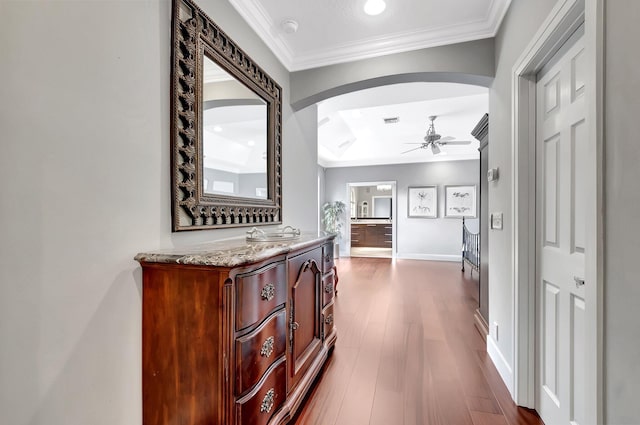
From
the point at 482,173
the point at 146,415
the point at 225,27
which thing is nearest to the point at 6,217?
the point at 146,415

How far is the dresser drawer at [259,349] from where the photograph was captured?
1.10 metres

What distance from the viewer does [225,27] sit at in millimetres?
1796

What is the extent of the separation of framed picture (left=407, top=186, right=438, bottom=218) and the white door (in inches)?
229

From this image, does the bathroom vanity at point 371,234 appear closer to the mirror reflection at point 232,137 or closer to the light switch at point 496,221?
the light switch at point 496,221

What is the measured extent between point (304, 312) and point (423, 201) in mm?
6285

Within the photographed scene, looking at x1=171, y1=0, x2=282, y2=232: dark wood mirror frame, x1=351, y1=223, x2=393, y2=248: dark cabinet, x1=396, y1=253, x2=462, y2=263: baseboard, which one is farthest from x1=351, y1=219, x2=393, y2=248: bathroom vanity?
x1=171, y1=0, x2=282, y2=232: dark wood mirror frame

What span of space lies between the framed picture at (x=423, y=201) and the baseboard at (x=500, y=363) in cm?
525

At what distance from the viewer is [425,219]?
7.26 meters

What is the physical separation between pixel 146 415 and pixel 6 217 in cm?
96

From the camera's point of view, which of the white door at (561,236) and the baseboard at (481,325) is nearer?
the white door at (561,236)

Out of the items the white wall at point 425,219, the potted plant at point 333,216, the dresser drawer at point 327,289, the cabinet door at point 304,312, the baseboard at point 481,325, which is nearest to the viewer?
the cabinet door at point 304,312

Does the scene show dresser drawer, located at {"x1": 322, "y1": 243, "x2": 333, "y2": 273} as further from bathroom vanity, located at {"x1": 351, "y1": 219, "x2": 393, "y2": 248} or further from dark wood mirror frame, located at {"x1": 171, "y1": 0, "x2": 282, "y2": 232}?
bathroom vanity, located at {"x1": 351, "y1": 219, "x2": 393, "y2": 248}

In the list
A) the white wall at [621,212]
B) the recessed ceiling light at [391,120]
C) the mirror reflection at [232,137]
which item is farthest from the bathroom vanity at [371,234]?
the white wall at [621,212]

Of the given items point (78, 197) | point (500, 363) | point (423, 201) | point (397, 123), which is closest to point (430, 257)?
point (423, 201)
